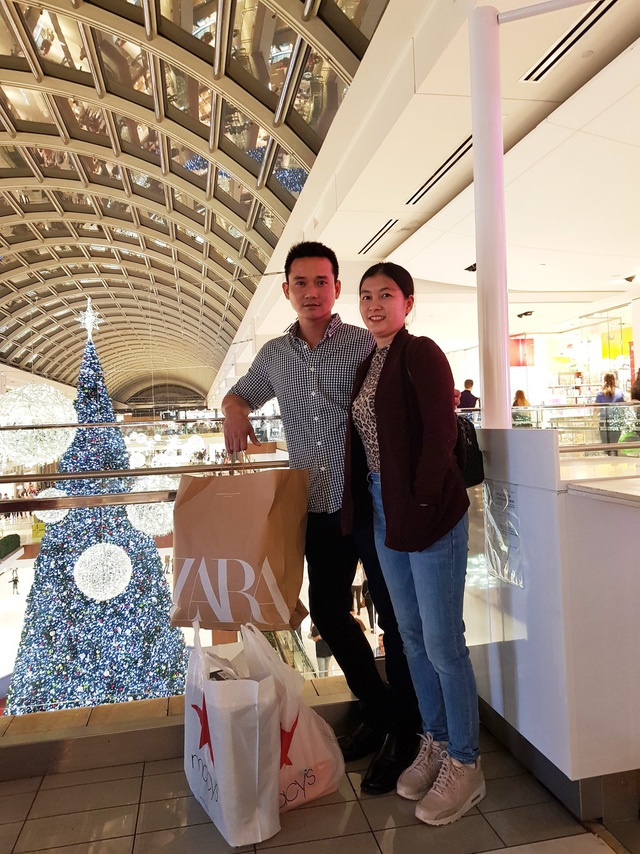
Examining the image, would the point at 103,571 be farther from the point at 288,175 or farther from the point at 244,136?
the point at 244,136

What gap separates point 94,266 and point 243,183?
6.48 metres

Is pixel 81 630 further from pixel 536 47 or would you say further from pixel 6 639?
pixel 536 47

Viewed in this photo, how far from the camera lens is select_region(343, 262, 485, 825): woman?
5.16 feet

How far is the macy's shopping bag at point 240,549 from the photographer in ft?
6.14

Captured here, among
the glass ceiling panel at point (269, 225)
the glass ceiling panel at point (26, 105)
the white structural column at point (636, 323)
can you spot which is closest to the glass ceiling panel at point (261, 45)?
the glass ceiling panel at point (269, 225)

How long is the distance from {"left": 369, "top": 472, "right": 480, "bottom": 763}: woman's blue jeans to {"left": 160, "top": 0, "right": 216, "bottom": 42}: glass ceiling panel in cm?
820

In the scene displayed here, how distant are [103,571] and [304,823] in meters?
1.16

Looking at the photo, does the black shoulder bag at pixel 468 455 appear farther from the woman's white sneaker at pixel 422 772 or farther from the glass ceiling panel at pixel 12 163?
the glass ceiling panel at pixel 12 163

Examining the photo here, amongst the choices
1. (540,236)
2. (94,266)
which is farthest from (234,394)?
(94,266)

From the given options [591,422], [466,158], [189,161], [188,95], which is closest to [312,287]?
[591,422]

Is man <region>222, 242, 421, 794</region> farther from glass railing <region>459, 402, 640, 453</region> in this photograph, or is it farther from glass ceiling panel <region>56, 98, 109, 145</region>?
glass ceiling panel <region>56, 98, 109, 145</region>

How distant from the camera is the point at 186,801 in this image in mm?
1848

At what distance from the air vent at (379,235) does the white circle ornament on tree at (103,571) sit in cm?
717

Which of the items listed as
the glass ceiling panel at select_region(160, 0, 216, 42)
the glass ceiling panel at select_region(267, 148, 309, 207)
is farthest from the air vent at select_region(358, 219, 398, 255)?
the glass ceiling panel at select_region(160, 0, 216, 42)
